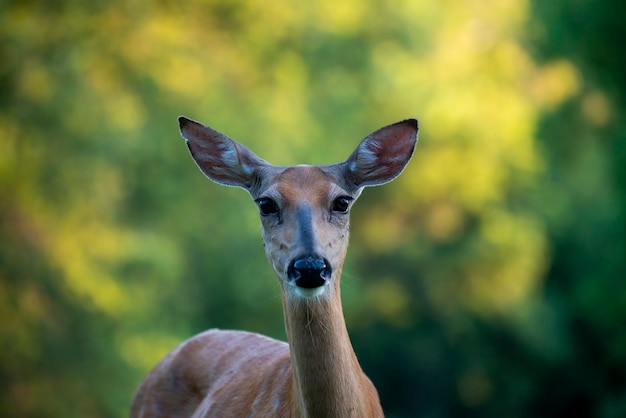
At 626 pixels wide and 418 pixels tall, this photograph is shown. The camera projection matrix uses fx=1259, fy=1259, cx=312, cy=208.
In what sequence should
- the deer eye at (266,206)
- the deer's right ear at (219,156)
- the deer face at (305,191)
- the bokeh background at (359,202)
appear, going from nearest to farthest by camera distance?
the deer face at (305,191) → the deer eye at (266,206) → the deer's right ear at (219,156) → the bokeh background at (359,202)

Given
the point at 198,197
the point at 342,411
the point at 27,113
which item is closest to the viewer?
the point at 342,411

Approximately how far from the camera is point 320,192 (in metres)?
7.12

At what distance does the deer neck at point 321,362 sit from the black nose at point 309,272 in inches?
12.1

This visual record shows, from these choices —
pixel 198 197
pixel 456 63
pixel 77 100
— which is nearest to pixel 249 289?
pixel 198 197

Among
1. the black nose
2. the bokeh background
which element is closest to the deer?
the black nose

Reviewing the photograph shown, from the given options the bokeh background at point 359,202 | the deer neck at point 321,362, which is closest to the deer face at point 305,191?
the deer neck at point 321,362

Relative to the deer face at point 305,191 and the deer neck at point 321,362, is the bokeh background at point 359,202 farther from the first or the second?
Answer: the deer neck at point 321,362

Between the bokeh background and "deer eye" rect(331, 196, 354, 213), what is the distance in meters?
15.0

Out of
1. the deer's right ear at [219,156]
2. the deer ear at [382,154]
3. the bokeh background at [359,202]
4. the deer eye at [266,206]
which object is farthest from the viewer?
the bokeh background at [359,202]

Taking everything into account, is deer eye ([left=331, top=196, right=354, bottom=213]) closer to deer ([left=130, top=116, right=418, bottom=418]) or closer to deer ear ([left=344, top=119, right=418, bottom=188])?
deer ([left=130, top=116, right=418, bottom=418])

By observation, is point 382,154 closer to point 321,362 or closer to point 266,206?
point 266,206

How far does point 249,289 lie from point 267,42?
7512mm

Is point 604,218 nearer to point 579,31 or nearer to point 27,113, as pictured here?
point 579,31

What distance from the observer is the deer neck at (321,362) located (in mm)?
6770
